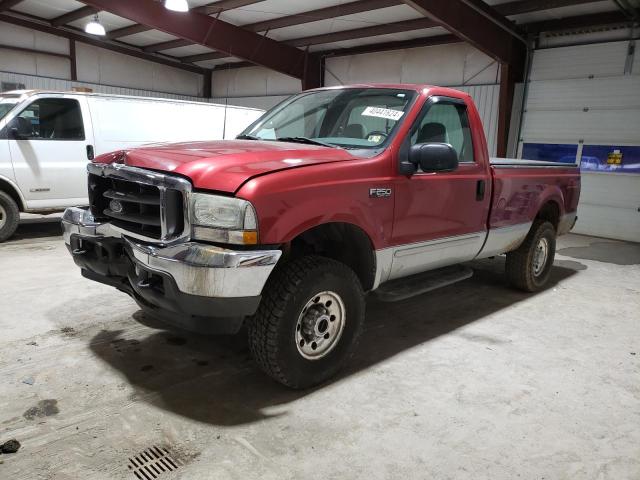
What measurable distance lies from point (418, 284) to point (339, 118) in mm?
1439

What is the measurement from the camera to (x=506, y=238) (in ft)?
14.5

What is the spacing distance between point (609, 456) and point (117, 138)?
7.01 m

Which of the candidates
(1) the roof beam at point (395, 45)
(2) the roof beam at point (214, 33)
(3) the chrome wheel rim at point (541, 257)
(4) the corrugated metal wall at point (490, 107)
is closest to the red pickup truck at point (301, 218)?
(3) the chrome wheel rim at point (541, 257)

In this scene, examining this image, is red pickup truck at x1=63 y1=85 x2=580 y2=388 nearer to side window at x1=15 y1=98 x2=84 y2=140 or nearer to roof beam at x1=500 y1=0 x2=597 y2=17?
side window at x1=15 y1=98 x2=84 y2=140

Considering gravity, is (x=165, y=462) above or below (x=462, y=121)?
below

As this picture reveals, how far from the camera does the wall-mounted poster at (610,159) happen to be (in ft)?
28.9

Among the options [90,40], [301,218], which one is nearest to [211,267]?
[301,218]

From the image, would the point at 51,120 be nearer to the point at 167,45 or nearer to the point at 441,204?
the point at 441,204

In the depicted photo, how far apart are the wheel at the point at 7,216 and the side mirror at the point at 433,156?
584 centimetres

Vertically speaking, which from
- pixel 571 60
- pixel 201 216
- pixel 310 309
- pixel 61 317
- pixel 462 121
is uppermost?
pixel 571 60

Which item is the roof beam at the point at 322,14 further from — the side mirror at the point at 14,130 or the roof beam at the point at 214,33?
the side mirror at the point at 14,130

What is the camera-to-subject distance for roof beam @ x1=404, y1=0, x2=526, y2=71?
27.0 feet

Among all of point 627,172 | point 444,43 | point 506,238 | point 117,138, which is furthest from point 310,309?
point 444,43

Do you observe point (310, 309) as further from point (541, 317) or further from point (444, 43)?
point (444, 43)
